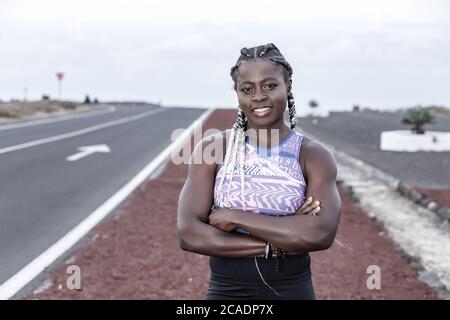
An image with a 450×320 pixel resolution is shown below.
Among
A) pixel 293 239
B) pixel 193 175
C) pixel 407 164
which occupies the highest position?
pixel 193 175

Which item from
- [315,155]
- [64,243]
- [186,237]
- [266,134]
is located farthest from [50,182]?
[315,155]

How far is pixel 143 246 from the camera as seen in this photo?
7492 millimetres

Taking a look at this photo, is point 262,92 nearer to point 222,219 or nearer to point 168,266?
point 222,219

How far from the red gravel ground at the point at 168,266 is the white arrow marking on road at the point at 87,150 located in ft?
24.3

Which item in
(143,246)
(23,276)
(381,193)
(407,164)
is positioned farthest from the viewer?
(407,164)

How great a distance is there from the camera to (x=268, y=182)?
2568mm

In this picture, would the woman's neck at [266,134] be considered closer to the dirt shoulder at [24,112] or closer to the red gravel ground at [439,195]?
the red gravel ground at [439,195]

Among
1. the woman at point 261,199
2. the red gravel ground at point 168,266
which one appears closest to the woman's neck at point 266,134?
the woman at point 261,199

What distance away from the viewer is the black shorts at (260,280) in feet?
8.32

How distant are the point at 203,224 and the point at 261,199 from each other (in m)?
0.31
